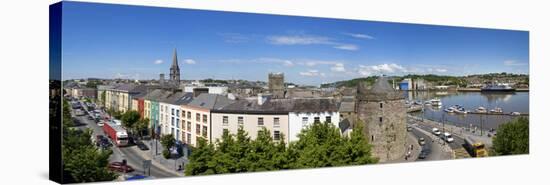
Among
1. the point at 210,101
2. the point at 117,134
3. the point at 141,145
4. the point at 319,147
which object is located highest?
the point at 210,101

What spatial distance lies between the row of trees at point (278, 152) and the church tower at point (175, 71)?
1.42 metres

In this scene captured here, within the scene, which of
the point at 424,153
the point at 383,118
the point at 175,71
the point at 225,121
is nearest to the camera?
the point at 175,71

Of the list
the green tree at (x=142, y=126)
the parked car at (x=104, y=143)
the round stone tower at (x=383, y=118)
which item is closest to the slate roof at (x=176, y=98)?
the green tree at (x=142, y=126)

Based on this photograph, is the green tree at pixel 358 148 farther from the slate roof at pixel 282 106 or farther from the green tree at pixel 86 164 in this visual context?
the green tree at pixel 86 164

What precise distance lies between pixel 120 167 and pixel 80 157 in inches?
33.5

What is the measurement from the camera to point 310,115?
14.1 metres

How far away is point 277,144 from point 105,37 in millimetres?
4454

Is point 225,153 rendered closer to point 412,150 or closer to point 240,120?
point 240,120

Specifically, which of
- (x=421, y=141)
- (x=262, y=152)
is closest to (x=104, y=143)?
(x=262, y=152)

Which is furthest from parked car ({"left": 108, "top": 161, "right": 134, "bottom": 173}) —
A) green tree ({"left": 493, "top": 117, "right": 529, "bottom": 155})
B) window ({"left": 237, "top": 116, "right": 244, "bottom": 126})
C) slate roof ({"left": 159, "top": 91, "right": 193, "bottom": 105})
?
green tree ({"left": 493, "top": 117, "right": 529, "bottom": 155})

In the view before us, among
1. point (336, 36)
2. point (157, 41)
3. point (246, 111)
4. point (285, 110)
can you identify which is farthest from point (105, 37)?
point (336, 36)

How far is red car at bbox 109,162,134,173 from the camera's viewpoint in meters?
12.0

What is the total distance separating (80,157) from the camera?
11.5 m

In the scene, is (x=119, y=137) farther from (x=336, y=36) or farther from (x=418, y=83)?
(x=418, y=83)
